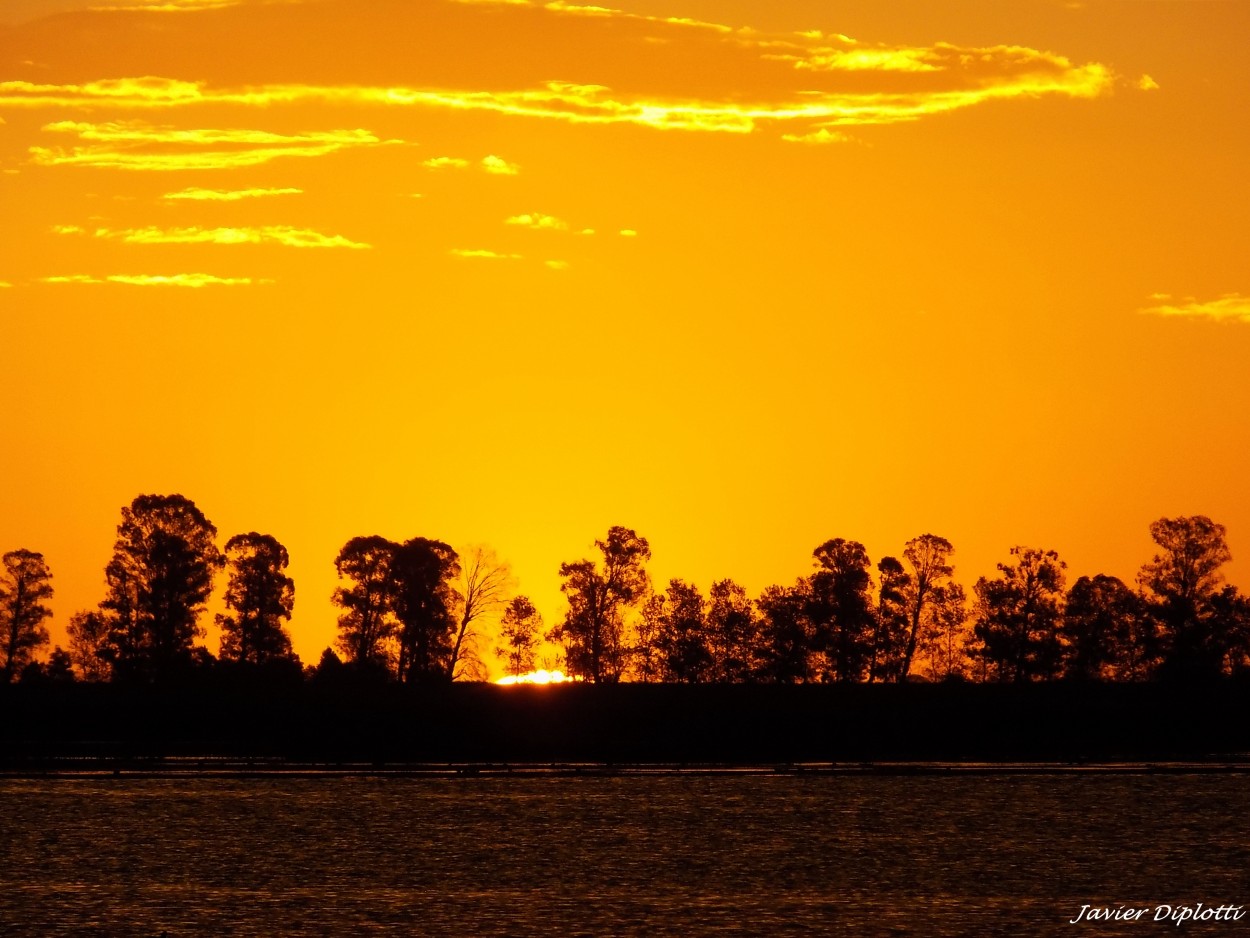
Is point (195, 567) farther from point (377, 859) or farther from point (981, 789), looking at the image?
point (377, 859)

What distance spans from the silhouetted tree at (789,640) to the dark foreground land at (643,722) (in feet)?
90.7

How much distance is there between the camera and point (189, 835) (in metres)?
81.9

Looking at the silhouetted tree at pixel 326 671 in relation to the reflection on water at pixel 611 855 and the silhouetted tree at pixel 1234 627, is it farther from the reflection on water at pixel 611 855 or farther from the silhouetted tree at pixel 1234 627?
the silhouetted tree at pixel 1234 627

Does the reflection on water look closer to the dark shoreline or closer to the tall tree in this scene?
the dark shoreline

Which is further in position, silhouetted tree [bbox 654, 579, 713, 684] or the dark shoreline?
silhouetted tree [bbox 654, 579, 713, 684]

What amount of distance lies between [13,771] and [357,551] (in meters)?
61.7

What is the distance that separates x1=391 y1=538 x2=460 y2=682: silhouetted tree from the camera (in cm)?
16700

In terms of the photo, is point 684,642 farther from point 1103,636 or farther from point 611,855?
point 611,855

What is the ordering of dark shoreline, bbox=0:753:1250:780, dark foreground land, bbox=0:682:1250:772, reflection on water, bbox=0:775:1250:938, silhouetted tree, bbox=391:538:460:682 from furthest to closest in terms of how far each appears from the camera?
silhouetted tree, bbox=391:538:460:682 → dark foreground land, bbox=0:682:1250:772 → dark shoreline, bbox=0:753:1250:780 → reflection on water, bbox=0:775:1250:938

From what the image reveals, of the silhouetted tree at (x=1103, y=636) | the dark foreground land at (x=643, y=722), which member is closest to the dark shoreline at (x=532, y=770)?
the dark foreground land at (x=643, y=722)

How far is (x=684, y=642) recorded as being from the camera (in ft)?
579

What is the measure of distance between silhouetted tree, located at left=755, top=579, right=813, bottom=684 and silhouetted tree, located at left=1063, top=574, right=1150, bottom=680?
22.4 m

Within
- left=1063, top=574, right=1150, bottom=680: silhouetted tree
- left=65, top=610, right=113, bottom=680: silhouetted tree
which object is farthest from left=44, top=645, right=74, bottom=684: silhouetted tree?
left=1063, top=574, right=1150, bottom=680: silhouetted tree

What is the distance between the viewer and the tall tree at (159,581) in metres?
160
